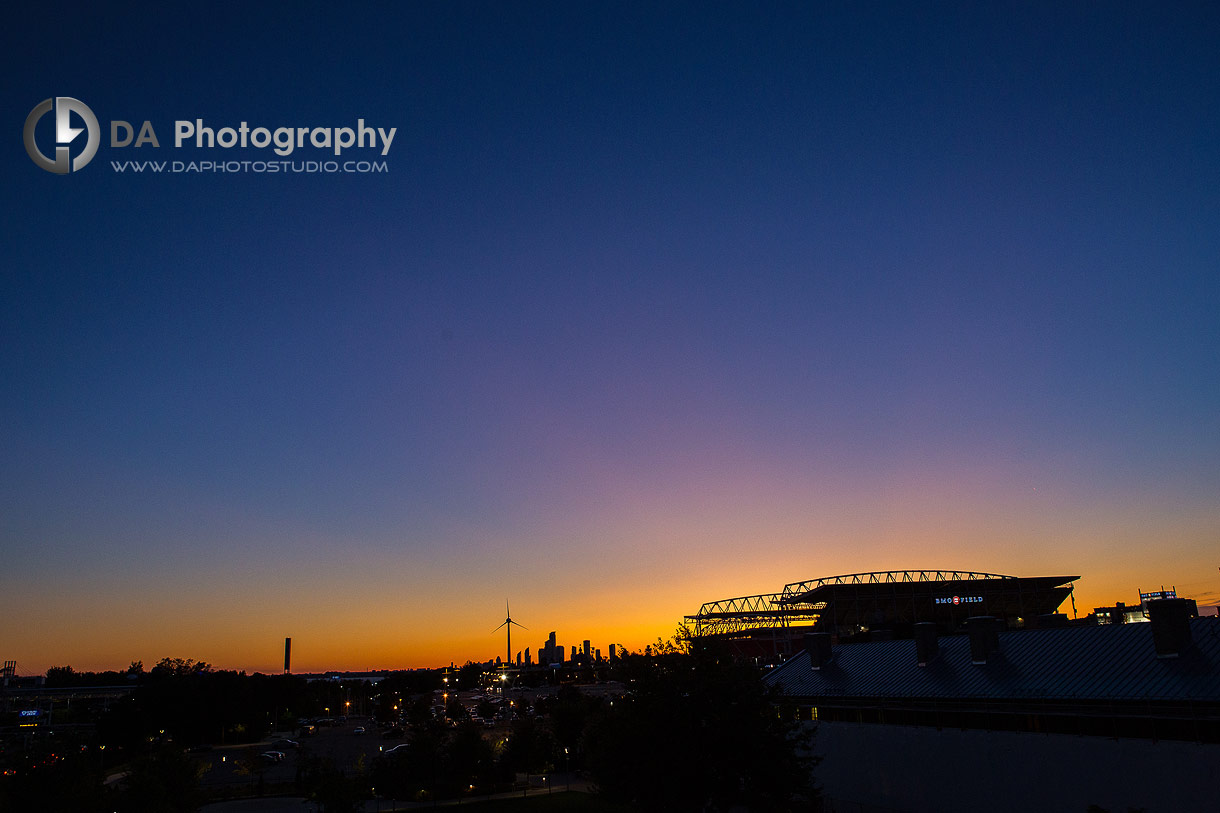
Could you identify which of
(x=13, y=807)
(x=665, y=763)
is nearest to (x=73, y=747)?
(x=13, y=807)

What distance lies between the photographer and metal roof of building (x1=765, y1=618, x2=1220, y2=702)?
113 feet

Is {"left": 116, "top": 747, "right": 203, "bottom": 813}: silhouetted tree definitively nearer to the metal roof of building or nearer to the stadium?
the metal roof of building

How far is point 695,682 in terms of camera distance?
130 ft

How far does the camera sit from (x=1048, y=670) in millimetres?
40219

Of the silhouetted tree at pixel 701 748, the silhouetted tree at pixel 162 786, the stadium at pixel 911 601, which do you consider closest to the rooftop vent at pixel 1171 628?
the silhouetted tree at pixel 701 748

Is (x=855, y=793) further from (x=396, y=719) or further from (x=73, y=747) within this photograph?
(x=396, y=719)

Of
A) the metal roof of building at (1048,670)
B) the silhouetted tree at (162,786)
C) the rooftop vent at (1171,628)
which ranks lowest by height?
the silhouetted tree at (162,786)

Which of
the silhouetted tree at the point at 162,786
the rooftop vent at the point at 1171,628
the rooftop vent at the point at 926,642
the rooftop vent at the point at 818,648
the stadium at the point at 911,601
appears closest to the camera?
the rooftop vent at the point at 1171,628

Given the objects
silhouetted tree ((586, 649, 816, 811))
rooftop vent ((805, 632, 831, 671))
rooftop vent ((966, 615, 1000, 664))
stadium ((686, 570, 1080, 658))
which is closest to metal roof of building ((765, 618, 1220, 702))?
rooftop vent ((966, 615, 1000, 664))

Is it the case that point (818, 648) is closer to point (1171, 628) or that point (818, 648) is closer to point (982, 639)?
point (982, 639)

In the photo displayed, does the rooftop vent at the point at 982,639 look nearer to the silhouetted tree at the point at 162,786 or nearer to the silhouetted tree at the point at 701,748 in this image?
the silhouetted tree at the point at 701,748

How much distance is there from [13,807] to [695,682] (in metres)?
36.1

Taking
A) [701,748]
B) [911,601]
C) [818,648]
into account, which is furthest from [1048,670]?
[911,601]

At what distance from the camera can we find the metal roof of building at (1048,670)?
113 feet
